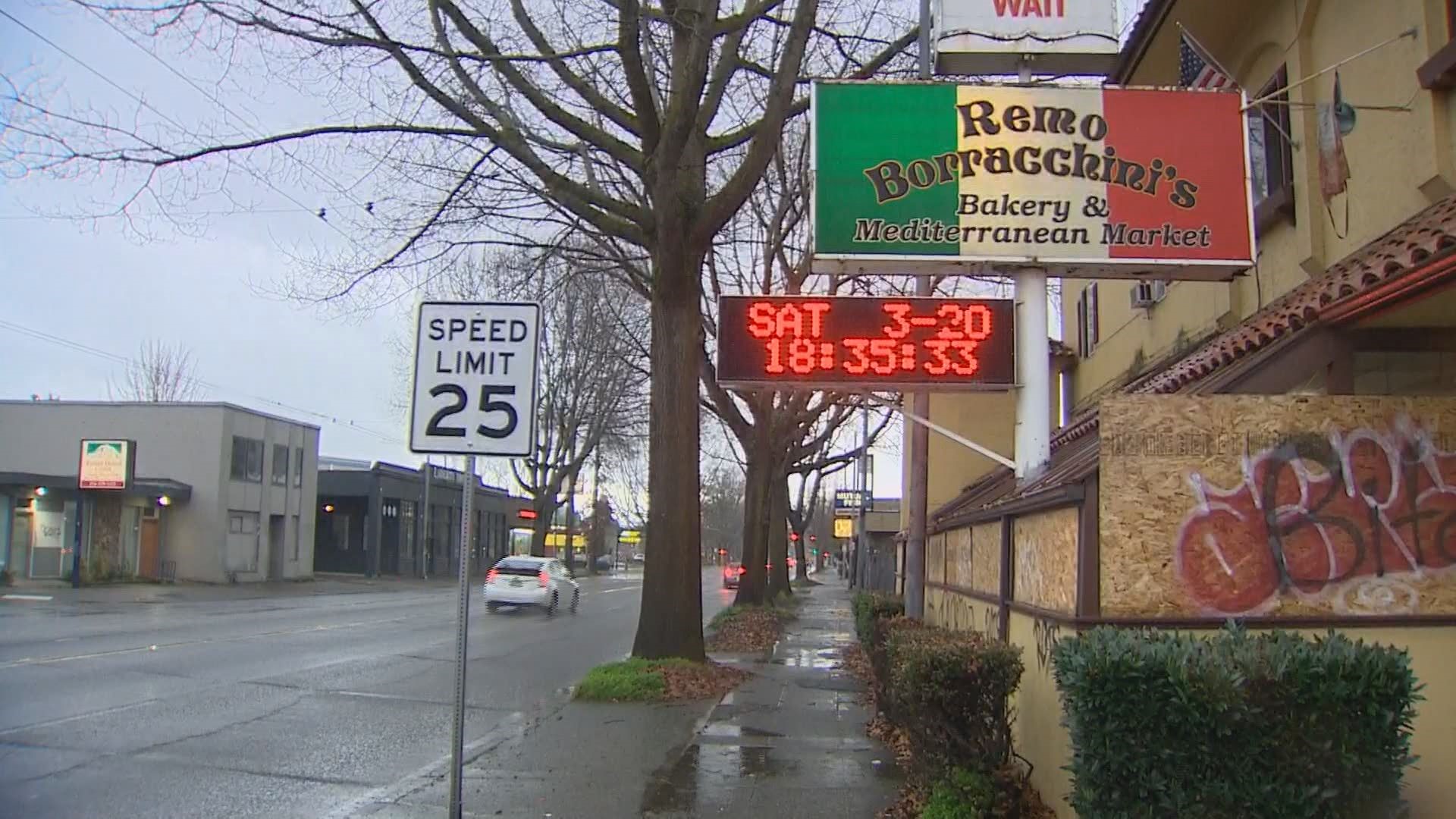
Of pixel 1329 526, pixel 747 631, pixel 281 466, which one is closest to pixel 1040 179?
pixel 1329 526

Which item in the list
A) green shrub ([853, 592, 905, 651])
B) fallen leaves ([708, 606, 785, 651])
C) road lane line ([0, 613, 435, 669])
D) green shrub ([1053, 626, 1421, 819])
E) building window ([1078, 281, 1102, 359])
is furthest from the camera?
fallen leaves ([708, 606, 785, 651])

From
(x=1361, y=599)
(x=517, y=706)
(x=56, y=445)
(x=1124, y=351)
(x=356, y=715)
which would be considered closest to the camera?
(x=1361, y=599)

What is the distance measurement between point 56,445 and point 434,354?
40921 mm

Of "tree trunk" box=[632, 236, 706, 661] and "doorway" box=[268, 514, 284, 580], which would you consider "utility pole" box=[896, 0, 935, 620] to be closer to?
"tree trunk" box=[632, 236, 706, 661]

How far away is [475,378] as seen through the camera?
20.1ft

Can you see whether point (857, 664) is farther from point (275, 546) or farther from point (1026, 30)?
point (275, 546)

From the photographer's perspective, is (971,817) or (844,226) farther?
(844,226)

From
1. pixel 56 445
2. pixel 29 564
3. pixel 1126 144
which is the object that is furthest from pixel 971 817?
pixel 56 445

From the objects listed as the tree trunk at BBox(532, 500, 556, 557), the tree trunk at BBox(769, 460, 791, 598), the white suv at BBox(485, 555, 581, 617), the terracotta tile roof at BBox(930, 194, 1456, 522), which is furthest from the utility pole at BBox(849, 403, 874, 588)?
the terracotta tile roof at BBox(930, 194, 1456, 522)

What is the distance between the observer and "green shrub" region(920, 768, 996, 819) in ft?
20.1

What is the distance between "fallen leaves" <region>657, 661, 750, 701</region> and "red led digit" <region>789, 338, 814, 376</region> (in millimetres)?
5364

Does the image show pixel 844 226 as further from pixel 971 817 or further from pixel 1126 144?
pixel 971 817

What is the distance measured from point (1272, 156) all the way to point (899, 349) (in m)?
4.47

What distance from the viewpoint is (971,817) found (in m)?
6.09
